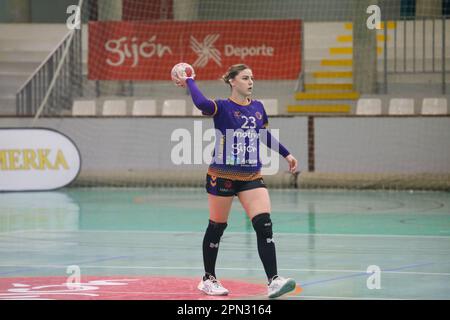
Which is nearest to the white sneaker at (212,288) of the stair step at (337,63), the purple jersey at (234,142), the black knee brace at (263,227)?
the black knee brace at (263,227)

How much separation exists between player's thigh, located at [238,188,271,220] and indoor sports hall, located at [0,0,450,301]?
1.47ft

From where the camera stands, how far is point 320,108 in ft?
83.6

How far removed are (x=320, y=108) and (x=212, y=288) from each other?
1653 centimetres

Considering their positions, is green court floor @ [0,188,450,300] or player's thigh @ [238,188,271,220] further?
green court floor @ [0,188,450,300]

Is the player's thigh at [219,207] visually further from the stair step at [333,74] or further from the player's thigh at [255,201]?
the stair step at [333,74]

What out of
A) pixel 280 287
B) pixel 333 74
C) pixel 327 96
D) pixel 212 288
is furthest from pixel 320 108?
pixel 280 287

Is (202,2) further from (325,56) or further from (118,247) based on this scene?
(118,247)

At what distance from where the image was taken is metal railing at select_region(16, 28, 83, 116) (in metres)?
26.0

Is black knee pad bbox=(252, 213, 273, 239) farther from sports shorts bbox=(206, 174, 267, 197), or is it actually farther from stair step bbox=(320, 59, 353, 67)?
stair step bbox=(320, 59, 353, 67)

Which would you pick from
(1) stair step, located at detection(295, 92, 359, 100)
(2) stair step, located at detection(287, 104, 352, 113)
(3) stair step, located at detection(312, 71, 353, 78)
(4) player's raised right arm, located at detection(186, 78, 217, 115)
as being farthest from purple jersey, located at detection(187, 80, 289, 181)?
(3) stair step, located at detection(312, 71, 353, 78)

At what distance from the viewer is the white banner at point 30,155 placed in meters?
22.1

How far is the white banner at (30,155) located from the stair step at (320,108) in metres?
6.20

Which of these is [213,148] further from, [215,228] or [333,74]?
[333,74]
